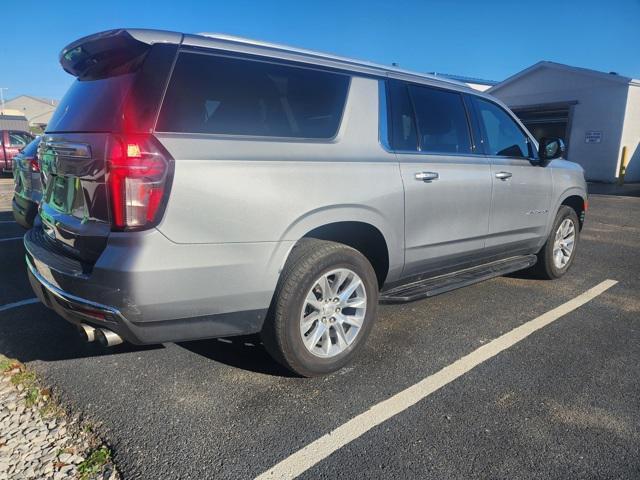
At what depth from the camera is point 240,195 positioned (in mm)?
2527

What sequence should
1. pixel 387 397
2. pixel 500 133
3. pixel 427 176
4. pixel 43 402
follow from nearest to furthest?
1. pixel 43 402
2. pixel 387 397
3. pixel 427 176
4. pixel 500 133

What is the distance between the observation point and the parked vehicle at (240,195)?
2.38 m

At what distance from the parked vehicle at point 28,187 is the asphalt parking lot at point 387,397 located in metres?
1.55

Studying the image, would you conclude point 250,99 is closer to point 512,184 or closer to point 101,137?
point 101,137

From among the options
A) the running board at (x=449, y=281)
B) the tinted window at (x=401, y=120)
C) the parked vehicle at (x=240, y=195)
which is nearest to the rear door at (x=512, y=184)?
the running board at (x=449, y=281)

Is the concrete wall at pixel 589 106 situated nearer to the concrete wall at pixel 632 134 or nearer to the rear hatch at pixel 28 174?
the concrete wall at pixel 632 134

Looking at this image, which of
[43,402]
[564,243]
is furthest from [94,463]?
[564,243]

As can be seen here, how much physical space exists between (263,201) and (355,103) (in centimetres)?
103

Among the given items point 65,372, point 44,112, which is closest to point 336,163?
point 65,372

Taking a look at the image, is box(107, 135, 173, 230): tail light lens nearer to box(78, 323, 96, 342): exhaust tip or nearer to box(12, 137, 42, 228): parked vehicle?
box(78, 323, 96, 342): exhaust tip

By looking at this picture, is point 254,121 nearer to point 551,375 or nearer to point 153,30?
point 153,30

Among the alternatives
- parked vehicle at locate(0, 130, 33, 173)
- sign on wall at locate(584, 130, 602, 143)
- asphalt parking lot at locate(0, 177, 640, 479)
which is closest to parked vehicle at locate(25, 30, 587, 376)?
asphalt parking lot at locate(0, 177, 640, 479)

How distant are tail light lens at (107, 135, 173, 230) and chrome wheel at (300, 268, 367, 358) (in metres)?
1.02

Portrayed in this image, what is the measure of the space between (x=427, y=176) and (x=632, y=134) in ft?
64.2
